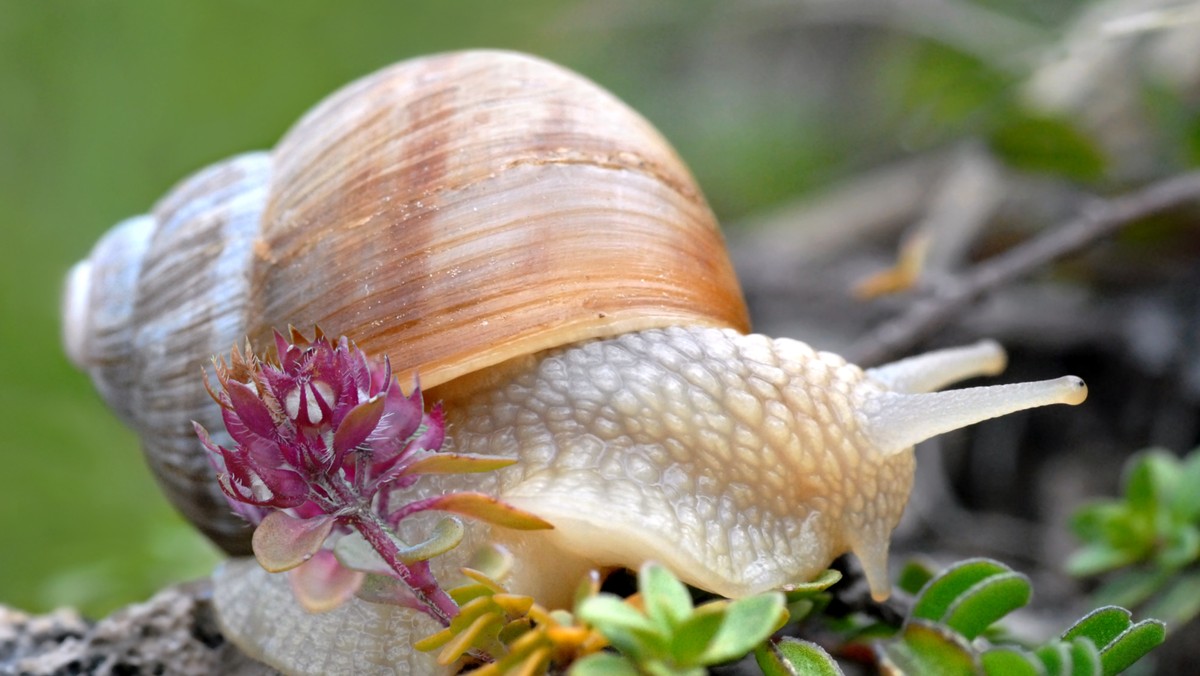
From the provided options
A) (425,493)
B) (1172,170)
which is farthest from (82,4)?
(1172,170)

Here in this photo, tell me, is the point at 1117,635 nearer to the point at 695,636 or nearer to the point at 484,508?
the point at 695,636

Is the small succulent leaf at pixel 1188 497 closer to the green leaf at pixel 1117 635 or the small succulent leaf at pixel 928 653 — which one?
the green leaf at pixel 1117 635

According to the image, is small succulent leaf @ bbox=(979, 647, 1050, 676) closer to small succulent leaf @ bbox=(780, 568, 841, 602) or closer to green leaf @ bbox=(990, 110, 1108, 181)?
small succulent leaf @ bbox=(780, 568, 841, 602)

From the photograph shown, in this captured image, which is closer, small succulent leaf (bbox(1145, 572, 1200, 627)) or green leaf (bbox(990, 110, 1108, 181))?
small succulent leaf (bbox(1145, 572, 1200, 627))

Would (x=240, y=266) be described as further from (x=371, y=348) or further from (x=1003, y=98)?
(x=1003, y=98)

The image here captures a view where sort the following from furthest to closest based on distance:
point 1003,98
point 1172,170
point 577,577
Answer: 1. point 1003,98
2. point 1172,170
3. point 577,577

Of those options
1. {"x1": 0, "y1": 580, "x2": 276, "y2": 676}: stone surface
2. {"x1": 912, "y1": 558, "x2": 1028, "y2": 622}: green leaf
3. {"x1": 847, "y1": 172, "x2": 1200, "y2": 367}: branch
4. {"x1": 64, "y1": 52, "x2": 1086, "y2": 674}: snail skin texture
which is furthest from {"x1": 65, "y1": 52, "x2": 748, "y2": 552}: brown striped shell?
{"x1": 847, "y1": 172, "x2": 1200, "y2": 367}: branch

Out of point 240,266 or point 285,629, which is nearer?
point 285,629
